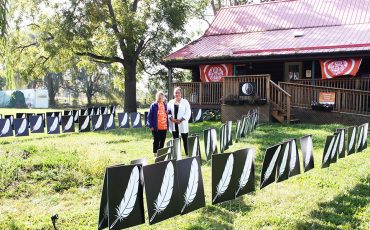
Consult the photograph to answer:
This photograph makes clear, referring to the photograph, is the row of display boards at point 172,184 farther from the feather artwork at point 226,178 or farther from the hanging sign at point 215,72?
the hanging sign at point 215,72

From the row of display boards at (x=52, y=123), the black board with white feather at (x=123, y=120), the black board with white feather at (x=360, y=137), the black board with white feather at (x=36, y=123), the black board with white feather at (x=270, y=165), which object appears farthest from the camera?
the black board with white feather at (x=123, y=120)

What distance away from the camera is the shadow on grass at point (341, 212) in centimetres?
508

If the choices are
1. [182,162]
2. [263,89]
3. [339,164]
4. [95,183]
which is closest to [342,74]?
[263,89]

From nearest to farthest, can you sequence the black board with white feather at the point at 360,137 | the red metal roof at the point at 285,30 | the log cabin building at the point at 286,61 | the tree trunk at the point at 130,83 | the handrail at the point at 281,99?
the black board with white feather at the point at 360,137, the handrail at the point at 281,99, the log cabin building at the point at 286,61, the red metal roof at the point at 285,30, the tree trunk at the point at 130,83

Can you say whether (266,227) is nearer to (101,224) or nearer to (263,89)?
(101,224)

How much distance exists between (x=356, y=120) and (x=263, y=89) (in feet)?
12.7

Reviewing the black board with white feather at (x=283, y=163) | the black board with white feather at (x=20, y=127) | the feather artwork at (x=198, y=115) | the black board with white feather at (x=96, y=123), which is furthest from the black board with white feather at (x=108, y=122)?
the black board with white feather at (x=283, y=163)

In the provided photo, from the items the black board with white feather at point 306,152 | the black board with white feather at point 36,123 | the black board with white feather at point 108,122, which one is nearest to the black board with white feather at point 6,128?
the black board with white feather at point 36,123

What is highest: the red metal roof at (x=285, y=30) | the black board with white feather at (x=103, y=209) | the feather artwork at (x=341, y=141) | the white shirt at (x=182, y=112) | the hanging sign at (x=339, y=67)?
the red metal roof at (x=285, y=30)

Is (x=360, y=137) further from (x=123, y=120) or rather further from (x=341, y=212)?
(x=123, y=120)

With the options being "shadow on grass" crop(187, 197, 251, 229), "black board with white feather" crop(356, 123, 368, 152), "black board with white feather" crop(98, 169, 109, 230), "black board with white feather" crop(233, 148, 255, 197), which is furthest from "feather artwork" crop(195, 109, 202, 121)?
"black board with white feather" crop(98, 169, 109, 230)

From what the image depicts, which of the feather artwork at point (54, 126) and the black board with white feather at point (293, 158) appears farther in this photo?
the feather artwork at point (54, 126)

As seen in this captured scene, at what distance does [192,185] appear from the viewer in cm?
484

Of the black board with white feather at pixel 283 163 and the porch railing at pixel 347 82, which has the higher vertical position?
A: the porch railing at pixel 347 82
